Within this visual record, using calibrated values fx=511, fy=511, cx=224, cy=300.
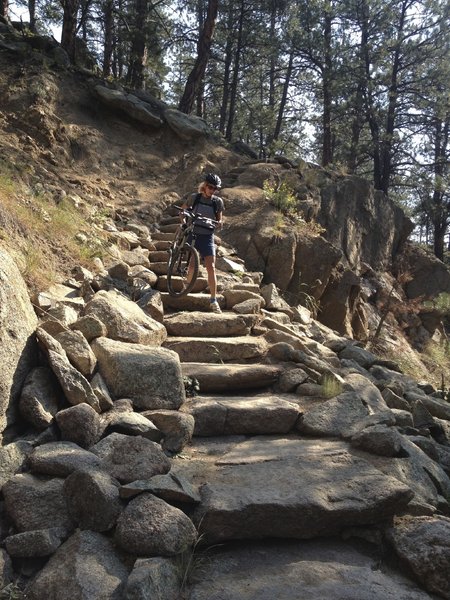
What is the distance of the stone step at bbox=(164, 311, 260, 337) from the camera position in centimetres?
636

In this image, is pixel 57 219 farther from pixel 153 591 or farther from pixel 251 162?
pixel 251 162

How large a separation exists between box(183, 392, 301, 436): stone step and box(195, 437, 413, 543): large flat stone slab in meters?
0.61

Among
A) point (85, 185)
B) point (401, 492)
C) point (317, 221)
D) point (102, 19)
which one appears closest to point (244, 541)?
point (401, 492)

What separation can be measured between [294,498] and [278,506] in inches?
5.4

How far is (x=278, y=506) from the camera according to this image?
117 inches

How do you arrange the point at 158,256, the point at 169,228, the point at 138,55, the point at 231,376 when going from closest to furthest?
the point at 231,376
the point at 158,256
the point at 169,228
the point at 138,55

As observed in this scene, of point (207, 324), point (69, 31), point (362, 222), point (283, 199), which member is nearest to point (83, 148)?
point (69, 31)

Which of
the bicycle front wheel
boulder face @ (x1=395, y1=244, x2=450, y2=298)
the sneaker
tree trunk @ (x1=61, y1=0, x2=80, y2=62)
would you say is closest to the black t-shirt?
the bicycle front wheel

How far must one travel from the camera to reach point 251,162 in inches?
562

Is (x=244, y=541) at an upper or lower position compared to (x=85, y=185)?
lower

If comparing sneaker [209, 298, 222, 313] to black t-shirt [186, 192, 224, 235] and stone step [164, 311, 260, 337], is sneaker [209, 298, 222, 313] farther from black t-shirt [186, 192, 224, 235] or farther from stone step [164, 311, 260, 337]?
black t-shirt [186, 192, 224, 235]

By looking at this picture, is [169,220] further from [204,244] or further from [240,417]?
[240,417]

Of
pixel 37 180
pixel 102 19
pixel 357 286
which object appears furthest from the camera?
pixel 102 19

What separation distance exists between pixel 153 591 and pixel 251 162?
13.1 metres
